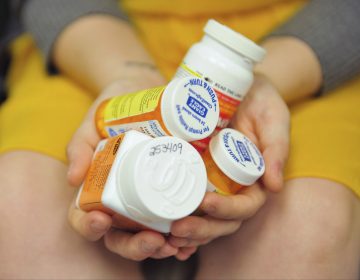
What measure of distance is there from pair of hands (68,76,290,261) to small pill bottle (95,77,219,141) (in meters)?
0.07

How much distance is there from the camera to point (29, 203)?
0.55 meters

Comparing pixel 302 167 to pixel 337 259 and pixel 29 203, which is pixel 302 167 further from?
pixel 29 203

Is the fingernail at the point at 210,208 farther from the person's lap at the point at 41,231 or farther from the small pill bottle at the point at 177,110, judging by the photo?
the person's lap at the point at 41,231

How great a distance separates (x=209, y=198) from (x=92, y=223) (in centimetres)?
12

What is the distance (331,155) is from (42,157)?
15.0 inches

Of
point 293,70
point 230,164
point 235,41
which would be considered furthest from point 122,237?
point 293,70

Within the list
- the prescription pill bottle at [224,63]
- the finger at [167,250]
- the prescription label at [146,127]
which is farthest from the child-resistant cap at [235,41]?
the finger at [167,250]

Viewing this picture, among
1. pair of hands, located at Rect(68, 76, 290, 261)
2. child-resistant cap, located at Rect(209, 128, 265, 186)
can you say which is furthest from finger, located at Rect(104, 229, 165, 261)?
child-resistant cap, located at Rect(209, 128, 265, 186)

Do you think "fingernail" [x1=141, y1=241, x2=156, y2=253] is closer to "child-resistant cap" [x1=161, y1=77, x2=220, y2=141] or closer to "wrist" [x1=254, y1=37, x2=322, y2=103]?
"child-resistant cap" [x1=161, y1=77, x2=220, y2=141]

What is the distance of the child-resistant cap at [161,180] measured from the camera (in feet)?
1.33

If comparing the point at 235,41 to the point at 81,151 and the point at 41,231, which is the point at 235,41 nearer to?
the point at 81,151

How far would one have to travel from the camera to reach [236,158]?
18.7 inches

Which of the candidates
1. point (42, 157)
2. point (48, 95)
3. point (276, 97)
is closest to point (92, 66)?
point (48, 95)

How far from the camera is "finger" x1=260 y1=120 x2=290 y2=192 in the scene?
49 cm
